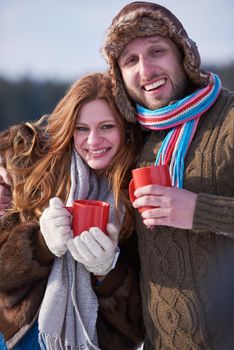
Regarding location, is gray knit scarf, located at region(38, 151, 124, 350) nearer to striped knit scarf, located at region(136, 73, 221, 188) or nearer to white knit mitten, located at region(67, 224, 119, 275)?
white knit mitten, located at region(67, 224, 119, 275)

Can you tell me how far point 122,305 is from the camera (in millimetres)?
2666

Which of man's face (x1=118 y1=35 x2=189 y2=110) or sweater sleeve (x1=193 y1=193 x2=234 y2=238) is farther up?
man's face (x1=118 y1=35 x2=189 y2=110)

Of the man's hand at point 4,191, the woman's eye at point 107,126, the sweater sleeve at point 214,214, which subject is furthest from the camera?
the man's hand at point 4,191

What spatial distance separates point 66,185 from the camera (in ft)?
9.26

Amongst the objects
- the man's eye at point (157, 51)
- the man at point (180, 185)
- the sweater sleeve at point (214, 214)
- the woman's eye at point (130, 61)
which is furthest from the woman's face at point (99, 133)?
the sweater sleeve at point (214, 214)

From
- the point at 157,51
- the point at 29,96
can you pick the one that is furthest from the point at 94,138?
the point at 29,96

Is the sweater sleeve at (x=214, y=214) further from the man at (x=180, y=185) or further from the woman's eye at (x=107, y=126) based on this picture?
the woman's eye at (x=107, y=126)

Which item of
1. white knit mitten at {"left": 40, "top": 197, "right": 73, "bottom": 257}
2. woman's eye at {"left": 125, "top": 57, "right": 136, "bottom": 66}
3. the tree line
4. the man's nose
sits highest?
the tree line

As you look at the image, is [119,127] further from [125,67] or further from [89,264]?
[89,264]

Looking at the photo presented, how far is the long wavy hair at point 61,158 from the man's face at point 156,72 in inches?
8.4

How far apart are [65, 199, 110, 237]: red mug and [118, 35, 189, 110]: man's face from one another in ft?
1.98

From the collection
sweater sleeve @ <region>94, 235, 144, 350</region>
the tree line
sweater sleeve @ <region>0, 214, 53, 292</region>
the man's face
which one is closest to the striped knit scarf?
Result: the man's face

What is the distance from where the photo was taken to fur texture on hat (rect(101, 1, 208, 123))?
2525 mm

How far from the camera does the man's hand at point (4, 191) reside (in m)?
2.96
